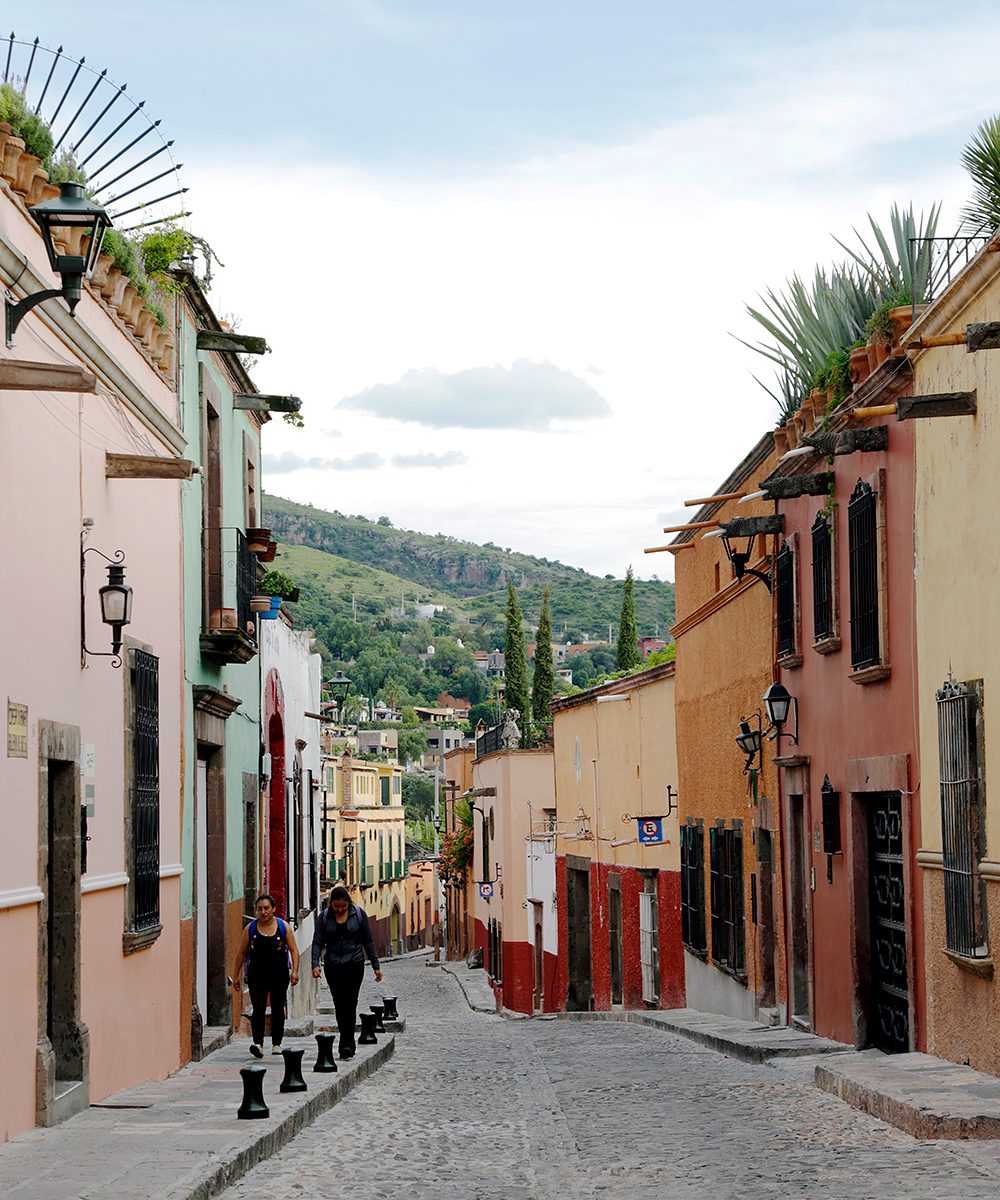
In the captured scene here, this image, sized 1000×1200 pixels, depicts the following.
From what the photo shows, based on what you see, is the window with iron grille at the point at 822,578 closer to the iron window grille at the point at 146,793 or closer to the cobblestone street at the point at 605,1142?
the cobblestone street at the point at 605,1142

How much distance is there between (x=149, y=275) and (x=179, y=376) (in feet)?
3.64

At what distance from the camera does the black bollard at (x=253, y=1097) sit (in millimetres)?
10305

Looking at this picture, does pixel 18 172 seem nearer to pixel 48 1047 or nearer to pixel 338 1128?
pixel 48 1047

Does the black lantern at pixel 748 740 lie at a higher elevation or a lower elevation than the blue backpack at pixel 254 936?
higher

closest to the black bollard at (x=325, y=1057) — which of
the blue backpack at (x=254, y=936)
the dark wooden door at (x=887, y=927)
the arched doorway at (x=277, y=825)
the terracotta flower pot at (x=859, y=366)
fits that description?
the blue backpack at (x=254, y=936)

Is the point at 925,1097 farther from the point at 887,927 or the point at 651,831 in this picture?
the point at 651,831

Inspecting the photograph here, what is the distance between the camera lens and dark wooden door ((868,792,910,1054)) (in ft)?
44.9

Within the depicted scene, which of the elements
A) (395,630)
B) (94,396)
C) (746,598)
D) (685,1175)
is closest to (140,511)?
(94,396)

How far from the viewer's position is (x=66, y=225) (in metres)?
9.15

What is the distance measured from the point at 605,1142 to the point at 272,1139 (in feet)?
6.27

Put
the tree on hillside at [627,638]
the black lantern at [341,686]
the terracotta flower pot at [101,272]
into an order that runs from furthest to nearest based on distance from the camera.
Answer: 1. the tree on hillside at [627,638]
2. the black lantern at [341,686]
3. the terracotta flower pot at [101,272]

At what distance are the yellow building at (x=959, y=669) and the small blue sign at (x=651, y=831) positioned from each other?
1320cm

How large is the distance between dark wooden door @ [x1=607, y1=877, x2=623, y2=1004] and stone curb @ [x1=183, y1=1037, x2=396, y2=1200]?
48.8ft

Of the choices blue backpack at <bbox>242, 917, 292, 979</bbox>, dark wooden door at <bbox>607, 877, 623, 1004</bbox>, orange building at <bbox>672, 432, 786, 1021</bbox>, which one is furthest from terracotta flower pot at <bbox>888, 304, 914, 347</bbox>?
dark wooden door at <bbox>607, 877, 623, 1004</bbox>
